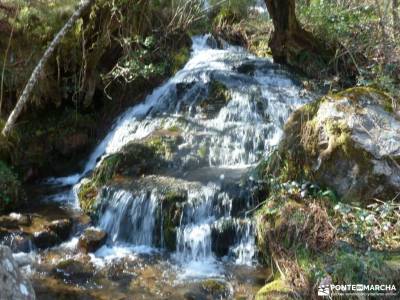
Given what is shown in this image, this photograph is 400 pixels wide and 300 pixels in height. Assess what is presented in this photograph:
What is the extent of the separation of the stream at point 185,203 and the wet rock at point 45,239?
11 centimetres

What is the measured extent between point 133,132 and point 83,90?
1.38 m

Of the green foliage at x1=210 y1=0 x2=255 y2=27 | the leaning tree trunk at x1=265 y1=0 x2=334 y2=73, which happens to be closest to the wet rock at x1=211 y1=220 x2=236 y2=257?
the leaning tree trunk at x1=265 y1=0 x2=334 y2=73

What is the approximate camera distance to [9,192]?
23.9ft

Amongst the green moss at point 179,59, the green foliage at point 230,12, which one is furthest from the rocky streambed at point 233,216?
the green foliage at point 230,12

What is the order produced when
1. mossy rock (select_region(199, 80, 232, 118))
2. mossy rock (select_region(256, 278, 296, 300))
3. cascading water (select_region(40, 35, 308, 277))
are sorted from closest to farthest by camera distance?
mossy rock (select_region(256, 278, 296, 300)), cascading water (select_region(40, 35, 308, 277)), mossy rock (select_region(199, 80, 232, 118))

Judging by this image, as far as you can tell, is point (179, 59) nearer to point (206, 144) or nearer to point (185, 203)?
point (206, 144)

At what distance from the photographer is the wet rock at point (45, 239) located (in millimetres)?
6133

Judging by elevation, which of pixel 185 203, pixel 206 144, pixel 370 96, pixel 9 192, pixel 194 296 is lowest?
pixel 194 296

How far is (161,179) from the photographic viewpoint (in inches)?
279

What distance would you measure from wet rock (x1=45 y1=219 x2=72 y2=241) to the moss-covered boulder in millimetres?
1126

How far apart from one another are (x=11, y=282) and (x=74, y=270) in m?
2.51

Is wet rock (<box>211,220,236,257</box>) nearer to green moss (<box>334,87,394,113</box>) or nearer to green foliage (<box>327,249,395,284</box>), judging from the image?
green foliage (<box>327,249,395,284</box>)

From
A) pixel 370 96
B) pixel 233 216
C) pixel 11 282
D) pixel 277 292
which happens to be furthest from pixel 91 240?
pixel 370 96

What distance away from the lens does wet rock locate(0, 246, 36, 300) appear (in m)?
3.03
